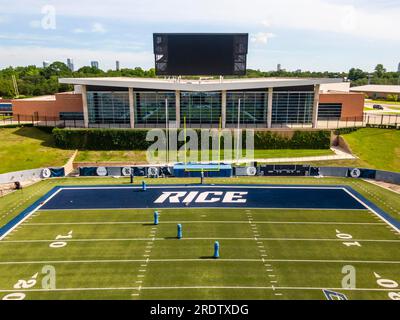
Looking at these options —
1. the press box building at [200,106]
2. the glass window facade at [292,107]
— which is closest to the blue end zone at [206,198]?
the press box building at [200,106]

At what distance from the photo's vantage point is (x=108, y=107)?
50.5 metres

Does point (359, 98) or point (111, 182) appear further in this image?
point (359, 98)

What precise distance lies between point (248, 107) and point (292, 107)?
6.61 metres

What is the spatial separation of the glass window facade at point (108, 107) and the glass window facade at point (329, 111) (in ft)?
105

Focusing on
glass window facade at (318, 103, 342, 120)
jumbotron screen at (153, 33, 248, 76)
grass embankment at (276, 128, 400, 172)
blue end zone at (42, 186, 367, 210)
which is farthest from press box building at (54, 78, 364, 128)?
blue end zone at (42, 186, 367, 210)

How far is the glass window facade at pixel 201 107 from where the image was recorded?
5025 centimetres

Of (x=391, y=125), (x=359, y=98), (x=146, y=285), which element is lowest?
(x=146, y=285)

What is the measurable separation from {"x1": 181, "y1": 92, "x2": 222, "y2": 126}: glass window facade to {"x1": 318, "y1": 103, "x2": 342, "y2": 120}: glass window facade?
1886 cm

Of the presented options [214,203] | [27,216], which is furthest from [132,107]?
[27,216]

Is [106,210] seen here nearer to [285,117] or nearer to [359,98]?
[285,117]

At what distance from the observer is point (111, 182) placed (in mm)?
34594

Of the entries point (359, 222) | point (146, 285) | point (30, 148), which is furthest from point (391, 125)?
point (30, 148)
